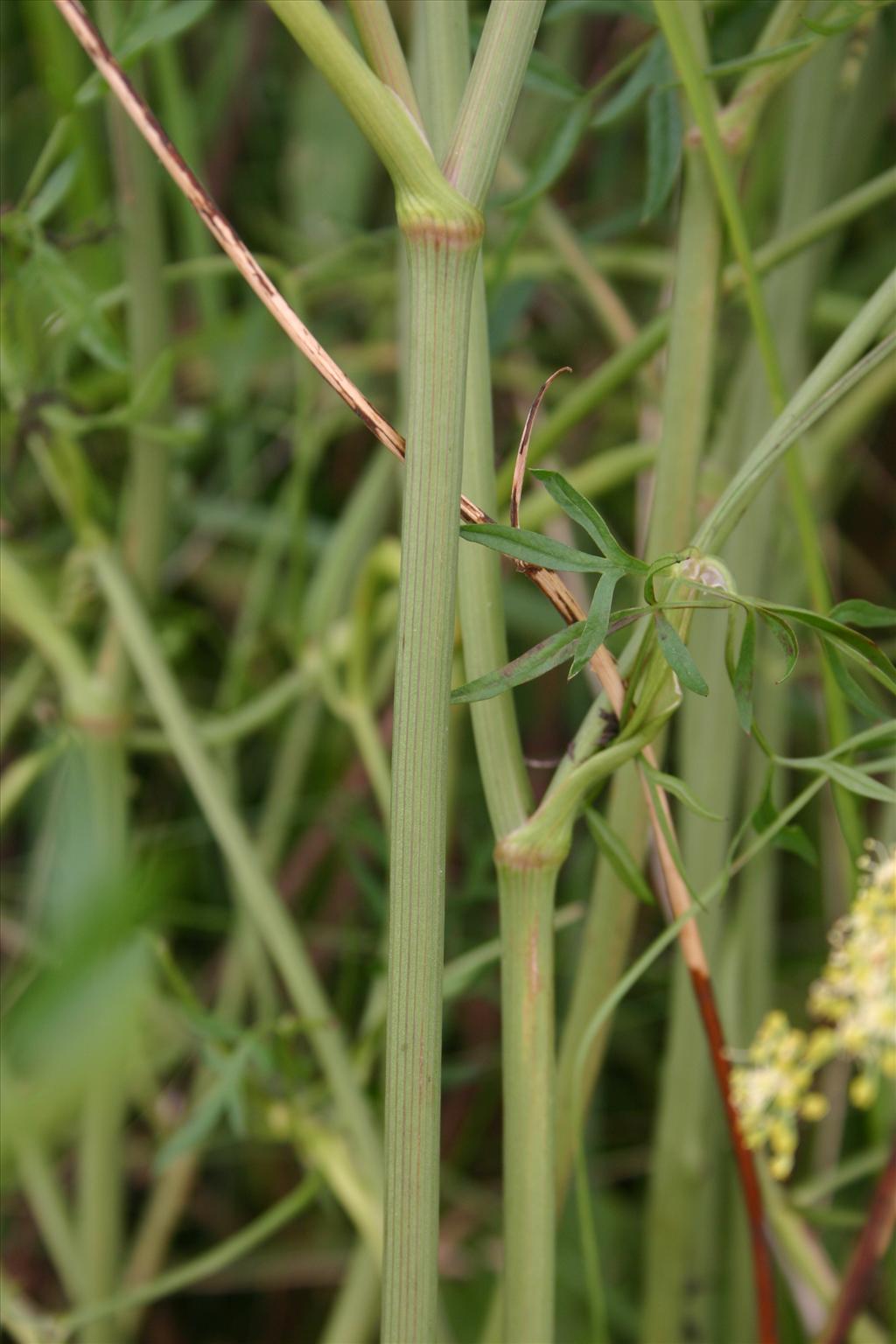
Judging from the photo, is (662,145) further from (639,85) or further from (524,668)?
(524,668)

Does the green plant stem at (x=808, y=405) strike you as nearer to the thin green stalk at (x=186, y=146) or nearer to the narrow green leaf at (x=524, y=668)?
the narrow green leaf at (x=524, y=668)

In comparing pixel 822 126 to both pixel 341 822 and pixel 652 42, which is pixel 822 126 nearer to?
pixel 652 42

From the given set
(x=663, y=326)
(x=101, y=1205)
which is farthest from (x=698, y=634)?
(x=101, y=1205)

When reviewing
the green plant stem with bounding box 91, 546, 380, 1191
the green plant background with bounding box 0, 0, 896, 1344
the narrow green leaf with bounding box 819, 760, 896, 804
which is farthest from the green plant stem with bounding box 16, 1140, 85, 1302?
the narrow green leaf with bounding box 819, 760, 896, 804

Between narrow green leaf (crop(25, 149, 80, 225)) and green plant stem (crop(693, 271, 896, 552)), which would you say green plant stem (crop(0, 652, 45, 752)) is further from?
green plant stem (crop(693, 271, 896, 552))

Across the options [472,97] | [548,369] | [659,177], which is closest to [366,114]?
[472,97]
